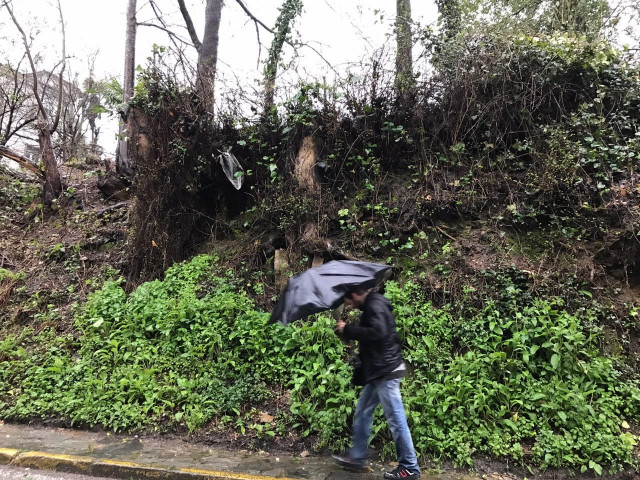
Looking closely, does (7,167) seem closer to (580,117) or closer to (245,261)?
(245,261)

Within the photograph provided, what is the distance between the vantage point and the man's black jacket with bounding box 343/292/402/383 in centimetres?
319

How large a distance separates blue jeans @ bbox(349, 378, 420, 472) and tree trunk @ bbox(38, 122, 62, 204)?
9.45 m

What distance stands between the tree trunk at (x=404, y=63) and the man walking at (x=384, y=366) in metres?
4.68

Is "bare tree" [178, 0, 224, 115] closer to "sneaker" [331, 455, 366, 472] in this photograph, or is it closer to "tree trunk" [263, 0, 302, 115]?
"tree trunk" [263, 0, 302, 115]

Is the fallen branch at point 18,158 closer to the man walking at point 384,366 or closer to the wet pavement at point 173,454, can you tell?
the wet pavement at point 173,454

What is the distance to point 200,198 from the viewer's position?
25.0 feet

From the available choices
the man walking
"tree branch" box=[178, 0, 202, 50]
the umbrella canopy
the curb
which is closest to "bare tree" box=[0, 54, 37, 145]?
"tree branch" box=[178, 0, 202, 50]

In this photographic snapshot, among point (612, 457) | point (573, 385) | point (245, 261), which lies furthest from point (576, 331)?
point (245, 261)

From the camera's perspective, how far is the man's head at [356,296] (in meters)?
3.26

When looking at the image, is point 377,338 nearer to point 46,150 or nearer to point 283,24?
point 283,24

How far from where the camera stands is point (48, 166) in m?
9.13

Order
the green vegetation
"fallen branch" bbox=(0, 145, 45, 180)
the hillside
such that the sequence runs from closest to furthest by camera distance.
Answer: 1. the green vegetation
2. the hillside
3. "fallen branch" bbox=(0, 145, 45, 180)

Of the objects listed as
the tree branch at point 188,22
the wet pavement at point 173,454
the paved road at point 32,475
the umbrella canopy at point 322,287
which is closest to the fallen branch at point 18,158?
the tree branch at point 188,22

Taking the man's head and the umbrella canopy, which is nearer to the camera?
the umbrella canopy
